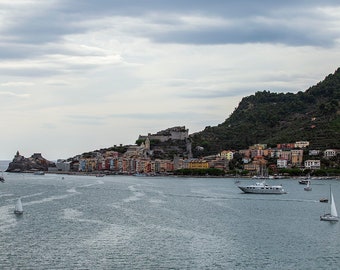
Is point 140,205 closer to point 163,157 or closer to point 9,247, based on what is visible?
point 9,247

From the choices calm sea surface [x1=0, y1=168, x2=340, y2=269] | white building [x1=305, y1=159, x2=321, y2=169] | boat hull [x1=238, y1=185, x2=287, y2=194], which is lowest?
calm sea surface [x1=0, y1=168, x2=340, y2=269]

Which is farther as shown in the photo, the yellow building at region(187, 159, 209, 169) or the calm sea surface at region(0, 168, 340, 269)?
the yellow building at region(187, 159, 209, 169)

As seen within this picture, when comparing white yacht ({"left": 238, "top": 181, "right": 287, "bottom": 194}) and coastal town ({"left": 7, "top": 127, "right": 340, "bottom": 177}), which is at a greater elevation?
coastal town ({"left": 7, "top": 127, "right": 340, "bottom": 177})

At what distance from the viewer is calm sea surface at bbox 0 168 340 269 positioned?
115ft

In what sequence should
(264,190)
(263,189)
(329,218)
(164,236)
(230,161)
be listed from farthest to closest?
(230,161), (263,189), (264,190), (329,218), (164,236)

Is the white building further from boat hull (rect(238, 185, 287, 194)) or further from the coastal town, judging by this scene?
boat hull (rect(238, 185, 287, 194))

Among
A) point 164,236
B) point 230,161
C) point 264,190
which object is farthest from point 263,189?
point 230,161

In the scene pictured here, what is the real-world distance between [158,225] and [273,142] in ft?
445

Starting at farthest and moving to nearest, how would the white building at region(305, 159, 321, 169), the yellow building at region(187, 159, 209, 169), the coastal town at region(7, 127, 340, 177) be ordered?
the yellow building at region(187, 159, 209, 169), the coastal town at region(7, 127, 340, 177), the white building at region(305, 159, 321, 169)

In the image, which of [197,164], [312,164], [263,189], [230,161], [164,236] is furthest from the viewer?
[230,161]

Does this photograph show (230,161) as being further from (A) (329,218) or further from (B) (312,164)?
(A) (329,218)

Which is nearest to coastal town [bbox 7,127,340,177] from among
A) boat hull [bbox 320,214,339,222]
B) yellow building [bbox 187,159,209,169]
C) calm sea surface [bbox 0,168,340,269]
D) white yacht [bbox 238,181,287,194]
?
yellow building [bbox 187,159,209,169]

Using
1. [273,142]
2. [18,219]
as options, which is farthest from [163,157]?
[18,219]

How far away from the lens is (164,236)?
141 feet
